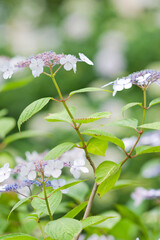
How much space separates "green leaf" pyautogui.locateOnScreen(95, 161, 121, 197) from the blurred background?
1.26m

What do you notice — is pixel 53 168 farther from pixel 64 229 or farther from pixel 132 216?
pixel 132 216

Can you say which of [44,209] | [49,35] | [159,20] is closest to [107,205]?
[44,209]

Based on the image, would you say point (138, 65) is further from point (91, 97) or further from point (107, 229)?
point (107, 229)

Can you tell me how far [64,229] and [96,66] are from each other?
2938 mm

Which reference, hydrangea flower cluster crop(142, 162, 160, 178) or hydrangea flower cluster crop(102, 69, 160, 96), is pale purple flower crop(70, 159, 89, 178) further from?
hydrangea flower cluster crop(142, 162, 160, 178)

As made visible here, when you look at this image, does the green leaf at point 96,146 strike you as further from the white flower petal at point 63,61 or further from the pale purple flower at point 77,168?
the white flower petal at point 63,61

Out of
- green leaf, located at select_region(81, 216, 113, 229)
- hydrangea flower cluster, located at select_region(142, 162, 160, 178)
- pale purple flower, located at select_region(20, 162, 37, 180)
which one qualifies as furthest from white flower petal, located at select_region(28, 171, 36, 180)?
hydrangea flower cluster, located at select_region(142, 162, 160, 178)

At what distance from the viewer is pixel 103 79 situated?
3.31 metres

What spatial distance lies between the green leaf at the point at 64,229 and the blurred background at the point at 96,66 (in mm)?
1315

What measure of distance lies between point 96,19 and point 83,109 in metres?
2.05

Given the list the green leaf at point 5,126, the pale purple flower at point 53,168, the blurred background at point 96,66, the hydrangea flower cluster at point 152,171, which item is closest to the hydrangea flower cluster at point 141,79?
the pale purple flower at point 53,168

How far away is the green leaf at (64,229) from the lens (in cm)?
56

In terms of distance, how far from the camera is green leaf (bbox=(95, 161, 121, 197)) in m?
0.65

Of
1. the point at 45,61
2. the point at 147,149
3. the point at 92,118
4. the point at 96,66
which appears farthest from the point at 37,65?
the point at 96,66
